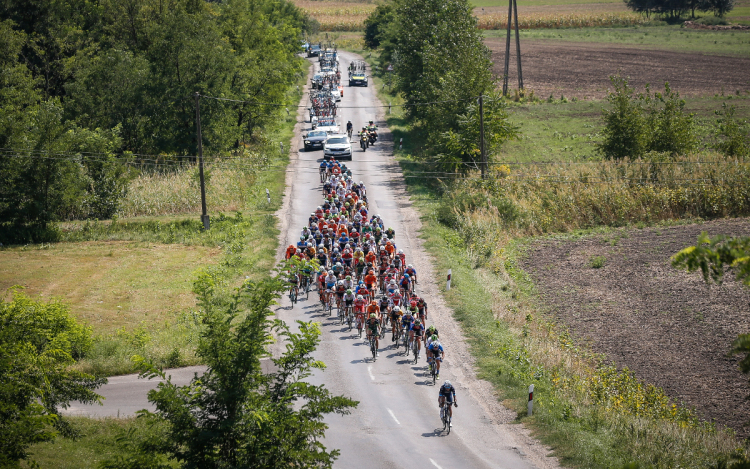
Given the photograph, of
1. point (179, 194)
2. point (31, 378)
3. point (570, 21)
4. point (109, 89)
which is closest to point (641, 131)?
point (179, 194)

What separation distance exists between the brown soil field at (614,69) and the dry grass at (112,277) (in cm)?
4825

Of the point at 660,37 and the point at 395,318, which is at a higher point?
the point at 660,37

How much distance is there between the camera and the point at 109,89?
5344cm

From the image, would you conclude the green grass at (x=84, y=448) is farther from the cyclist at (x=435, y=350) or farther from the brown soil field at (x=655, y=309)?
the brown soil field at (x=655, y=309)

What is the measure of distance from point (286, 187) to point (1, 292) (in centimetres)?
2106

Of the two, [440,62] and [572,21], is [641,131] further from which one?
[572,21]

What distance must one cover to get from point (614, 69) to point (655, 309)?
6360 cm

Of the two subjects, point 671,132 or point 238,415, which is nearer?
point 238,415

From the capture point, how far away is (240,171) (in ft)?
158

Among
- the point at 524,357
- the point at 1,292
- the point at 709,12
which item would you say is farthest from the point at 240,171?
the point at 709,12

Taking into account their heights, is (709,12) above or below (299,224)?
above

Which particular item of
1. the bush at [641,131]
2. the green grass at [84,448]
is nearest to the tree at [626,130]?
the bush at [641,131]

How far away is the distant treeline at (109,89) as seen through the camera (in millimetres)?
38719

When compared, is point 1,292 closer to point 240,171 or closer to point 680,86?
point 240,171
